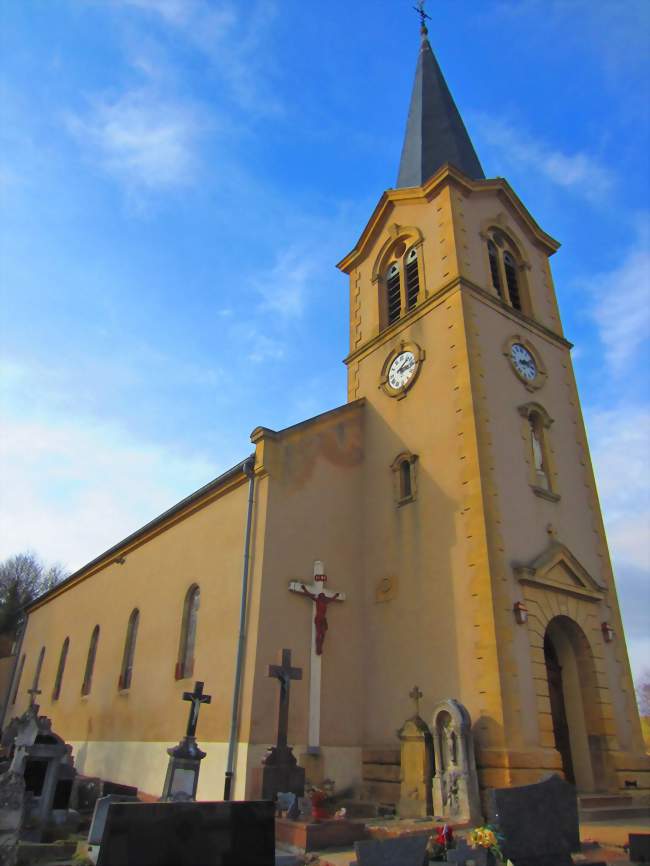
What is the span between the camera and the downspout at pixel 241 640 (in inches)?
440

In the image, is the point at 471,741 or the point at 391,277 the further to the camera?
the point at 391,277

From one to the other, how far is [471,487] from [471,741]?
4.52 meters

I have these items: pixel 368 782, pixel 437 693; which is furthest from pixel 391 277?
pixel 368 782

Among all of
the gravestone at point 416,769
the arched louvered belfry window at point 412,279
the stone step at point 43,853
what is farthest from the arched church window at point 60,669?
the arched louvered belfry window at point 412,279

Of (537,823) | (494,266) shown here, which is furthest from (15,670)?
(537,823)

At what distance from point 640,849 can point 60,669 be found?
2213cm

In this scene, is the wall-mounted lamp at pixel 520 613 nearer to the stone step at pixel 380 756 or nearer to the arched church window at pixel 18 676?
the stone step at pixel 380 756

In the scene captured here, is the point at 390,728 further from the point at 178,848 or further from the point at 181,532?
the point at 178,848

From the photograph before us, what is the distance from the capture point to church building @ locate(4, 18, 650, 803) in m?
11.5

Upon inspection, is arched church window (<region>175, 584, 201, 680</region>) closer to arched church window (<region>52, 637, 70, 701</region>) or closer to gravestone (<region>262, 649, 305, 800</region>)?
gravestone (<region>262, 649, 305, 800</region>)

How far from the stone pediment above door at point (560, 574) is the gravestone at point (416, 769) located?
10.7ft

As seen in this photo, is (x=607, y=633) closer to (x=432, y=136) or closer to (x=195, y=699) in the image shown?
(x=195, y=699)

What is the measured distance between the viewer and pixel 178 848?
4031 mm

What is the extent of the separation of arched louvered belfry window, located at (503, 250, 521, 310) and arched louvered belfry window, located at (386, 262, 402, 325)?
2.96m
